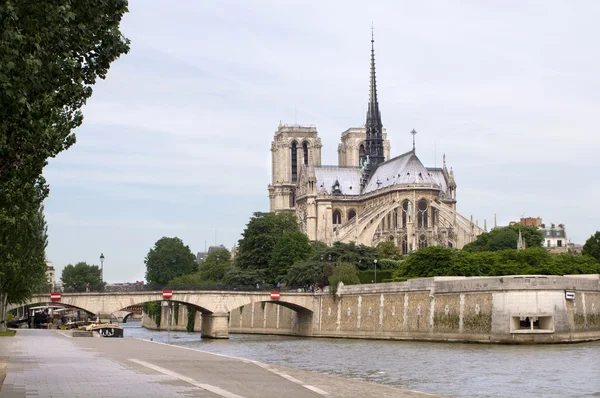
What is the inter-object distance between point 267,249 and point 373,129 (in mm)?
48828

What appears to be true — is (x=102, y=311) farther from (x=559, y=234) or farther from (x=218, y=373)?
(x=559, y=234)

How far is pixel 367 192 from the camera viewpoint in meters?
151

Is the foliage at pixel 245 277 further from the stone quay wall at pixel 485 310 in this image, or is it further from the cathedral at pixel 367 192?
the stone quay wall at pixel 485 310

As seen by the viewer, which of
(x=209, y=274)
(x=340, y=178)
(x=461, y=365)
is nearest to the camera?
(x=461, y=365)

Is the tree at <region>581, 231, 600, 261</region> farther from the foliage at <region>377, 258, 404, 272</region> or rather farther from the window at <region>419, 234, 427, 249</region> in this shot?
the window at <region>419, 234, 427, 249</region>

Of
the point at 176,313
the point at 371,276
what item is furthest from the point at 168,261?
the point at 371,276

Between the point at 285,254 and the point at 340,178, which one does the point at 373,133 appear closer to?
the point at 340,178

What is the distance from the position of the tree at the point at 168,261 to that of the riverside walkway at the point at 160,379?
366ft

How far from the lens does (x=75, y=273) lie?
196000 mm

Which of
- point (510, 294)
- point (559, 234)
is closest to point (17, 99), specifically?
point (510, 294)

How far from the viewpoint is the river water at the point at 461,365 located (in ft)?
110

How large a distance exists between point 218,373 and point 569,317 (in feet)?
118

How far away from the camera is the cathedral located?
445 ft

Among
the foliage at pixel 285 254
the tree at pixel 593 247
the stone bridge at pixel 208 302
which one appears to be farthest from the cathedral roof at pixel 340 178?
the stone bridge at pixel 208 302
